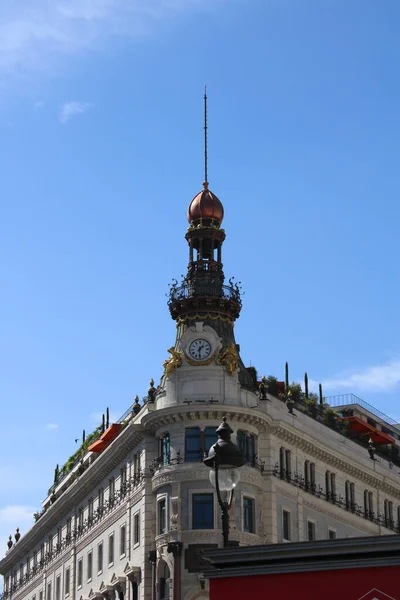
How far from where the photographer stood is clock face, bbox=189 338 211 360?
2948 inches

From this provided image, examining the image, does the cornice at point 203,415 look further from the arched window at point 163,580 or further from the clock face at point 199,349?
the arched window at point 163,580

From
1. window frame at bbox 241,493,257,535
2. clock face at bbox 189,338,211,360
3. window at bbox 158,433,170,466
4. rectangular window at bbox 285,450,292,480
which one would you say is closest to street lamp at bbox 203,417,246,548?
window frame at bbox 241,493,257,535

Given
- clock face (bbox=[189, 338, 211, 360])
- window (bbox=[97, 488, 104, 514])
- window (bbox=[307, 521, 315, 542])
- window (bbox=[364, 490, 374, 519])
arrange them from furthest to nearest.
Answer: window (bbox=[364, 490, 374, 519])
window (bbox=[97, 488, 104, 514])
window (bbox=[307, 521, 315, 542])
clock face (bbox=[189, 338, 211, 360])

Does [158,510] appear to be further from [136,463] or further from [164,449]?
[136,463]

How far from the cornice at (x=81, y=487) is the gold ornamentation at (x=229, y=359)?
670cm

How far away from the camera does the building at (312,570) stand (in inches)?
1090

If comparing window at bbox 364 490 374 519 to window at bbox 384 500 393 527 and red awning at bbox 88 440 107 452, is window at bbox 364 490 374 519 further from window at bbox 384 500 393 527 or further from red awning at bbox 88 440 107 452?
red awning at bbox 88 440 107 452

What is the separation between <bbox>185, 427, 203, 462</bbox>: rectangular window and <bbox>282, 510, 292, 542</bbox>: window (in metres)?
7.76

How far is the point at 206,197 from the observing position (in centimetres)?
8212

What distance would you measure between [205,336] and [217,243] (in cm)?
805

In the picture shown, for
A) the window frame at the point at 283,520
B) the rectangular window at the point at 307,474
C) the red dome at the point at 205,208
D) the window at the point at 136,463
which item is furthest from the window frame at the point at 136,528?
the red dome at the point at 205,208

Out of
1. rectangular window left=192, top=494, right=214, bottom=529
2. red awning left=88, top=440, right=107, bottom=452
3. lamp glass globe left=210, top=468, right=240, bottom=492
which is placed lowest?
lamp glass globe left=210, top=468, right=240, bottom=492

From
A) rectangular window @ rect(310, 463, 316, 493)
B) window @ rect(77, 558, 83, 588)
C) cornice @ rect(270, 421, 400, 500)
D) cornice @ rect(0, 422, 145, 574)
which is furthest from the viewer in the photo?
window @ rect(77, 558, 83, 588)

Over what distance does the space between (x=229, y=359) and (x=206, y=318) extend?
3.80 m
